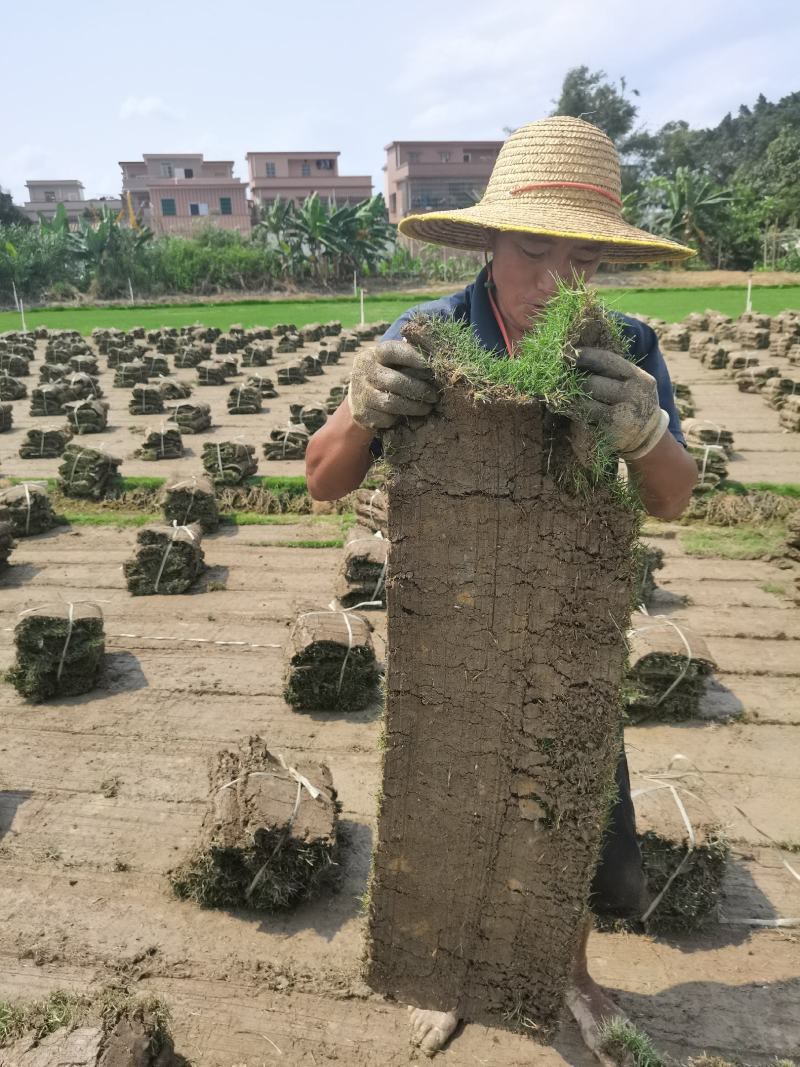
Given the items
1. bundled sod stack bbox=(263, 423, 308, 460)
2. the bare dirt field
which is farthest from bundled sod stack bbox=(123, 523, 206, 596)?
bundled sod stack bbox=(263, 423, 308, 460)

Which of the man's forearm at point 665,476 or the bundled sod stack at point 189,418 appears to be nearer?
the man's forearm at point 665,476

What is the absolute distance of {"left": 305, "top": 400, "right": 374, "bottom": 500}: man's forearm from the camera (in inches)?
94.0

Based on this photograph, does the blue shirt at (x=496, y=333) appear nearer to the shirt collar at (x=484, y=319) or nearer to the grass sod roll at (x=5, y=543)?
the shirt collar at (x=484, y=319)

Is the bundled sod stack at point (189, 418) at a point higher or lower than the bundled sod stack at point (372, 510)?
higher

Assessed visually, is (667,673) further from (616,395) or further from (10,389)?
(10,389)

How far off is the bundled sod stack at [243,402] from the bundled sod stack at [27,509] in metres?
6.18

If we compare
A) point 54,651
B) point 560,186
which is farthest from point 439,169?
point 560,186

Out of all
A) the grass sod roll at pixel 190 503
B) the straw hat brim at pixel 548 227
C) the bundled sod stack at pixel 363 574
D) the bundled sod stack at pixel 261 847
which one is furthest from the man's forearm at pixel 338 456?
the grass sod roll at pixel 190 503

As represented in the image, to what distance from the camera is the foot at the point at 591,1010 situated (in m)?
2.71

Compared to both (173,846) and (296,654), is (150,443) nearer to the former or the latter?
(296,654)

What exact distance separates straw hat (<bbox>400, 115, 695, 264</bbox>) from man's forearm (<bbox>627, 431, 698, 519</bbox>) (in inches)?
27.7

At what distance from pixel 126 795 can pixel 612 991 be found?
273cm

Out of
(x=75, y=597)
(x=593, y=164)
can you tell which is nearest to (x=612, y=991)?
(x=593, y=164)

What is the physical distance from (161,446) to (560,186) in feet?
32.8
